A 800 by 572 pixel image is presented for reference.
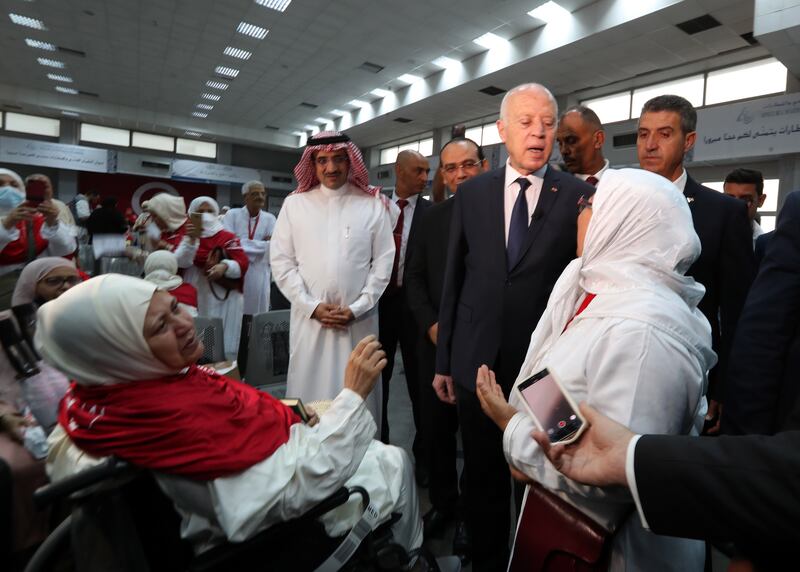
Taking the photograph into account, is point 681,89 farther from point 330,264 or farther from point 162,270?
point 162,270

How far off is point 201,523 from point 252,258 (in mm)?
4025

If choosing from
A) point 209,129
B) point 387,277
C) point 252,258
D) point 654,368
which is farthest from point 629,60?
point 209,129

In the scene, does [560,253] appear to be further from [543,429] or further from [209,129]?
[209,129]

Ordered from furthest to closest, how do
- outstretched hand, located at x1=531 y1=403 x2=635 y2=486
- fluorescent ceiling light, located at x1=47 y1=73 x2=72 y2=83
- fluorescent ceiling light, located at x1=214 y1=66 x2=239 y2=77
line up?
fluorescent ceiling light, located at x1=47 y1=73 x2=72 y2=83 < fluorescent ceiling light, located at x1=214 y1=66 x2=239 y2=77 < outstretched hand, located at x1=531 y1=403 x2=635 y2=486

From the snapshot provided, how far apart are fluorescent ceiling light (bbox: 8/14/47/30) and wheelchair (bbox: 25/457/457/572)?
10.9 m

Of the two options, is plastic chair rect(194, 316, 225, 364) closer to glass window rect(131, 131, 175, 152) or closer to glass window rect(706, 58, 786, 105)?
glass window rect(706, 58, 786, 105)

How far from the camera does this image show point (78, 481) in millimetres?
822

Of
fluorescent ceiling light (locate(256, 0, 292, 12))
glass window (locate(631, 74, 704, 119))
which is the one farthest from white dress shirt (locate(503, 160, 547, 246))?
glass window (locate(631, 74, 704, 119))

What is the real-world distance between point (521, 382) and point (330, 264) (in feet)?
4.88

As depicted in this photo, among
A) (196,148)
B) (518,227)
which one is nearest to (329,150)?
(518,227)

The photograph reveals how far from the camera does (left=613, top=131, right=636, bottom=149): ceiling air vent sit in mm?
9440

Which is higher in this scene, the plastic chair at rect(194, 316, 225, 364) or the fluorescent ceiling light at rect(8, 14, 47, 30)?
the fluorescent ceiling light at rect(8, 14, 47, 30)

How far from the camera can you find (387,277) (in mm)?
2406

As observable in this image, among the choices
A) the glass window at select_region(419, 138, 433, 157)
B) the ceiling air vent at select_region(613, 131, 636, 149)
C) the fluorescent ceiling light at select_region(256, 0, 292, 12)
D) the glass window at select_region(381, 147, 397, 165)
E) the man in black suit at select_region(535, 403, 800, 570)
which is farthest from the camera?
the glass window at select_region(381, 147, 397, 165)
